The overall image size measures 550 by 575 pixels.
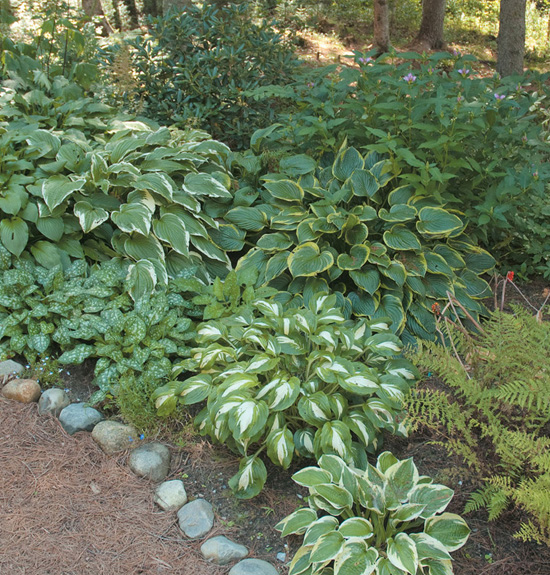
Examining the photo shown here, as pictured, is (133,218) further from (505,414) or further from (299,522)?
(505,414)

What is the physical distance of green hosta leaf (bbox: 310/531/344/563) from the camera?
193cm

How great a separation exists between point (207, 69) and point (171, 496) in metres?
3.75

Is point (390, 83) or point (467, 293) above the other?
point (390, 83)

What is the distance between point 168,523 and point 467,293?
2379mm

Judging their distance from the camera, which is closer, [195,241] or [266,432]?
[266,432]

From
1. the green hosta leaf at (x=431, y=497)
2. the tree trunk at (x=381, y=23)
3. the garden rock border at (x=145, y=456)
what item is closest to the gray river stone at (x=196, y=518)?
the garden rock border at (x=145, y=456)

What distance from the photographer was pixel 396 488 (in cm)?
219

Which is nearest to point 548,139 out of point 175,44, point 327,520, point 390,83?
point 390,83

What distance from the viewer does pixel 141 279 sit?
3.32 m

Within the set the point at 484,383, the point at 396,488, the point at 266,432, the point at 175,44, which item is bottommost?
the point at 266,432

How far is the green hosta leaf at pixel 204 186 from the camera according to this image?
376 cm

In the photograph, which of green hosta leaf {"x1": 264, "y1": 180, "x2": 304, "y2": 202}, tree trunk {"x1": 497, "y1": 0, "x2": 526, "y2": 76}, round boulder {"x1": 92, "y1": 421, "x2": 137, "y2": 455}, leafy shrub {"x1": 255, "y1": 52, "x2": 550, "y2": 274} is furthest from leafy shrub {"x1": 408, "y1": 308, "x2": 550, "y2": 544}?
tree trunk {"x1": 497, "y1": 0, "x2": 526, "y2": 76}

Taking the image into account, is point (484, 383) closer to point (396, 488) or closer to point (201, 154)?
point (396, 488)

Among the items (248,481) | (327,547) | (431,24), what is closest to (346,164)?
(248,481)
